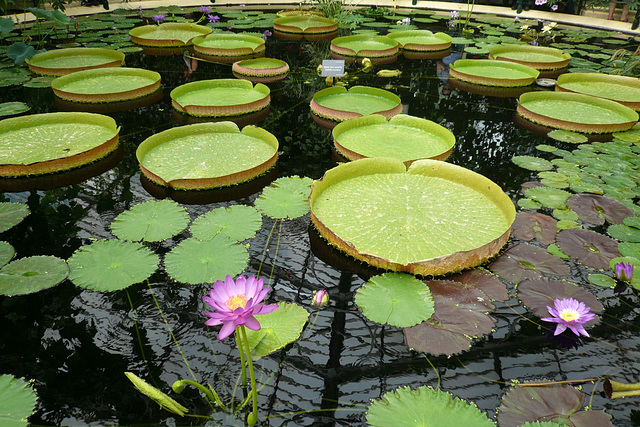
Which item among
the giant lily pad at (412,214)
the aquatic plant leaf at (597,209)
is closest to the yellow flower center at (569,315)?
the giant lily pad at (412,214)

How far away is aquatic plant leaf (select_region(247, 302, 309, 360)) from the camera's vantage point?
1.40m

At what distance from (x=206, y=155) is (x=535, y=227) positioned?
1.81m

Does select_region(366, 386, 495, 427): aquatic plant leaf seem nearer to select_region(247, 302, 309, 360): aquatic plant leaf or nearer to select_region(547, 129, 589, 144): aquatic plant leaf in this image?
select_region(247, 302, 309, 360): aquatic plant leaf

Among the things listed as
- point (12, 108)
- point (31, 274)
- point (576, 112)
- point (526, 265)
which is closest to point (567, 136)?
point (576, 112)

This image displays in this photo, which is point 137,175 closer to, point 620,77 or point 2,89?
point 2,89

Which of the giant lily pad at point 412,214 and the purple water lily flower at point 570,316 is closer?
the purple water lily flower at point 570,316

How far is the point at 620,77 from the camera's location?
13.5 feet

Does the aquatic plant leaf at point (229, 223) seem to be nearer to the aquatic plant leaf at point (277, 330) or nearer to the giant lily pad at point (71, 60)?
the aquatic plant leaf at point (277, 330)

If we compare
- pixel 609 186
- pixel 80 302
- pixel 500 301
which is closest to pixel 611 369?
pixel 500 301

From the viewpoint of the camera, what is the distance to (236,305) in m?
1.08

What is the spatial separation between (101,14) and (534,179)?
693 cm

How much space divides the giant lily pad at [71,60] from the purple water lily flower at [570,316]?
4.16m

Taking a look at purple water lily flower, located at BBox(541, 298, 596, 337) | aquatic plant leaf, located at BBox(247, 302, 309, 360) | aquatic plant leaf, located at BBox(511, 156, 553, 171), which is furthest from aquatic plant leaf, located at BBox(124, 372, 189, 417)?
aquatic plant leaf, located at BBox(511, 156, 553, 171)

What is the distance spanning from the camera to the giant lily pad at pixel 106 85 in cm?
350
